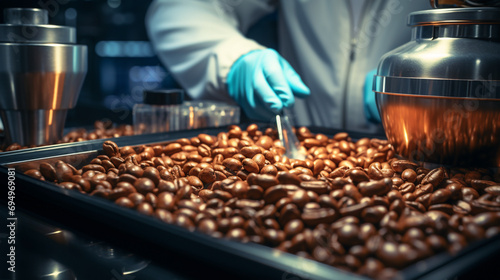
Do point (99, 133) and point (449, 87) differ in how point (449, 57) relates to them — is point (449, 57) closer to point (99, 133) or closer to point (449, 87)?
point (449, 87)

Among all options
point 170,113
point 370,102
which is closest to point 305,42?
point 370,102

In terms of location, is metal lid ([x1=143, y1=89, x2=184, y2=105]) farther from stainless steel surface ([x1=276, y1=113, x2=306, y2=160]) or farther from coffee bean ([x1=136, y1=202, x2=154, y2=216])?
coffee bean ([x1=136, y1=202, x2=154, y2=216])

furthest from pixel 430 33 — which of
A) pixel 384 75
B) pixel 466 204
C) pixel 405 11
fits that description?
pixel 405 11

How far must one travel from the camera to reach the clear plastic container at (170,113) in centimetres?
129

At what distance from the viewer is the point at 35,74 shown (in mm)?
961

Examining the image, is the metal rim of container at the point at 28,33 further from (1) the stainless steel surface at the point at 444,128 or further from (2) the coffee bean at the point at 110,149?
(1) the stainless steel surface at the point at 444,128

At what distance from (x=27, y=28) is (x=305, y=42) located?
1.12m

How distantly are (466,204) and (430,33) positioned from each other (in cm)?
31

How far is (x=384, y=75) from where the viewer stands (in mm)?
837

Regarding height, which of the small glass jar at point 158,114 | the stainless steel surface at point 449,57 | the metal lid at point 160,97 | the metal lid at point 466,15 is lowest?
the small glass jar at point 158,114

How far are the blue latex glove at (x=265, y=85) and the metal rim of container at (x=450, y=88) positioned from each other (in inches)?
16.4

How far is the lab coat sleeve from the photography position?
156cm

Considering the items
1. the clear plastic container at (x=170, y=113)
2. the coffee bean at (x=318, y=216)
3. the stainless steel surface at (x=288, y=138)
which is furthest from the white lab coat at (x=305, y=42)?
the coffee bean at (x=318, y=216)

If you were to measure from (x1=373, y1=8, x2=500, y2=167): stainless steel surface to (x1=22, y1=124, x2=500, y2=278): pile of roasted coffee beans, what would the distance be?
0.05 metres
